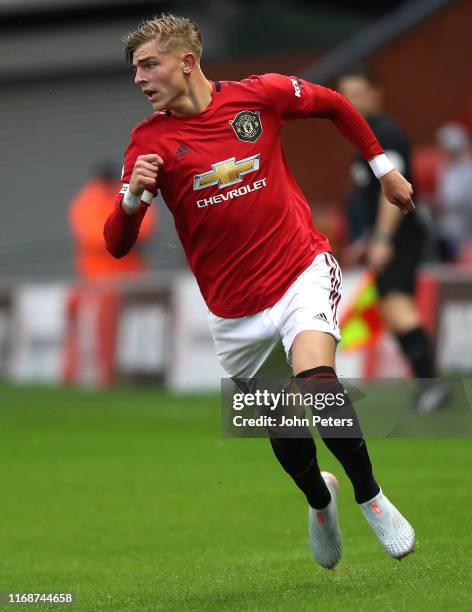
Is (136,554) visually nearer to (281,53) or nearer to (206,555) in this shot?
(206,555)

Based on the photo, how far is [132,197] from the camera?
5.55 m

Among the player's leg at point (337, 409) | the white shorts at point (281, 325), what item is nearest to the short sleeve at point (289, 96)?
the white shorts at point (281, 325)

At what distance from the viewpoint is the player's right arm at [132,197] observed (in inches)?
215

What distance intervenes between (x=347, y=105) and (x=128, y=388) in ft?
32.0

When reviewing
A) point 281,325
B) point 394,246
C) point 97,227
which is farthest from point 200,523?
point 97,227

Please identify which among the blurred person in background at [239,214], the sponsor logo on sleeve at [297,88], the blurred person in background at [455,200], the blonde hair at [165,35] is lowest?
the blurred person in background at [455,200]

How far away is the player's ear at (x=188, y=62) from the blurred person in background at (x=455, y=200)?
946cm

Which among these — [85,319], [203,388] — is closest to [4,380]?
[85,319]

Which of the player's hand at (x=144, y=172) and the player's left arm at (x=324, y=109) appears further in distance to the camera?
the player's left arm at (x=324, y=109)

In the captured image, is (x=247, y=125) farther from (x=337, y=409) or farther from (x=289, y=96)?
(x=337, y=409)

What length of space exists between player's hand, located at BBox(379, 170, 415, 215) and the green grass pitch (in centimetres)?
143

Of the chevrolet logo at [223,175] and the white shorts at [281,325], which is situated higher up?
the chevrolet logo at [223,175]

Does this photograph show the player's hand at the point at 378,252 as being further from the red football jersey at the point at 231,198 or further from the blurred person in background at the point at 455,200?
the red football jersey at the point at 231,198

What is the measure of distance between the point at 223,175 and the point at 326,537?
149 cm
